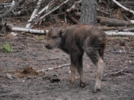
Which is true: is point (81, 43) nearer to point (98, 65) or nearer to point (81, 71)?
point (98, 65)

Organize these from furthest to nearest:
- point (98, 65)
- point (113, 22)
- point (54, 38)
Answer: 1. point (113, 22)
2. point (54, 38)
3. point (98, 65)

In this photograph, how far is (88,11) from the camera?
49.7ft

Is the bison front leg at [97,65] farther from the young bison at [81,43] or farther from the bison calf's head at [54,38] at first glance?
the bison calf's head at [54,38]

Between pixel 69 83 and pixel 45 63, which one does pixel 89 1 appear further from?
pixel 69 83

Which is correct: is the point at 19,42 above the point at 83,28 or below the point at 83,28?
below

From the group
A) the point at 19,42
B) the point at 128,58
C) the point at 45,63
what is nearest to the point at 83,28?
the point at 45,63

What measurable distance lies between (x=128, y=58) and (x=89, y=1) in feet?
13.7

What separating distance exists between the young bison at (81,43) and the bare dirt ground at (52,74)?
479 mm

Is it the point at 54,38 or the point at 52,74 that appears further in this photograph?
the point at 52,74

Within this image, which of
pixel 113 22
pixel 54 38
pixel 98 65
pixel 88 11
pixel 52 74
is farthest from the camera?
pixel 113 22

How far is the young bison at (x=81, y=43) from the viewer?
774 centimetres

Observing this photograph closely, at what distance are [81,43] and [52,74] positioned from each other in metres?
1.87

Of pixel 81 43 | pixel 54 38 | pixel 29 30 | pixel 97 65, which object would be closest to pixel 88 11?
pixel 29 30

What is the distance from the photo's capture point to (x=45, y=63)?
1088 centimetres
